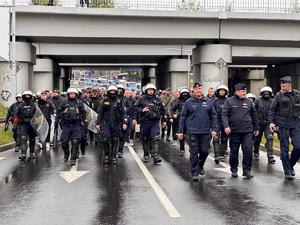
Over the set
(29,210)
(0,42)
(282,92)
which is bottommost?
(29,210)

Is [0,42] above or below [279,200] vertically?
above

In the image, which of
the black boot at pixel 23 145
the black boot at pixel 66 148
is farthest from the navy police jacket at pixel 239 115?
the black boot at pixel 23 145

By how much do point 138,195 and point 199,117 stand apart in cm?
226

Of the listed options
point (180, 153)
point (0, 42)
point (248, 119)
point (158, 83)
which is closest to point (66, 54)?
point (158, 83)

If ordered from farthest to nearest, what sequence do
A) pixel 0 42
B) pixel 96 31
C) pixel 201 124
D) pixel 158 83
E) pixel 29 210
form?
pixel 158 83
pixel 96 31
pixel 0 42
pixel 201 124
pixel 29 210

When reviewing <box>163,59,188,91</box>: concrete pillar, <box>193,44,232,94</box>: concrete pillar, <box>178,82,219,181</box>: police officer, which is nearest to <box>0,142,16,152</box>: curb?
<box>178,82,219,181</box>: police officer

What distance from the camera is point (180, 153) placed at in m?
14.6

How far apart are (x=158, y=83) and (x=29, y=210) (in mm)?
42810

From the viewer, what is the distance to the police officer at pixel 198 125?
991 cm

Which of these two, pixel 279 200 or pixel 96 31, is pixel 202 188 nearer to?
pixel 279 200

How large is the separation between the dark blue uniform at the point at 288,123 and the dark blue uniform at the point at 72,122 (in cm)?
472

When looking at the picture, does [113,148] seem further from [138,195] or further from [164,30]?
[164,30]

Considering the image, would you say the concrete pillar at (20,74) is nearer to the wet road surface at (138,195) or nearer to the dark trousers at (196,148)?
the wet road surface at (138,195)

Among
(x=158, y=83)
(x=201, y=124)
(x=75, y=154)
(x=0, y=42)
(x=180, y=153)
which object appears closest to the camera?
(x=201, y=124)
